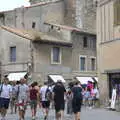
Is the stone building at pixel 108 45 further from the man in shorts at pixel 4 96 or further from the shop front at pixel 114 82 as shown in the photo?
the man in shorts at pixel 4 96

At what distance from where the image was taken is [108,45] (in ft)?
101

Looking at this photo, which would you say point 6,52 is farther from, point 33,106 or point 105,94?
point 33,106

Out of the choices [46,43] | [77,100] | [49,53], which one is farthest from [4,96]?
[49,53]

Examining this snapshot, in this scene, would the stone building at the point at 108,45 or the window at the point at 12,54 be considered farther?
the window at the point at 12,54

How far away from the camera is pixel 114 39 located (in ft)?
97.9

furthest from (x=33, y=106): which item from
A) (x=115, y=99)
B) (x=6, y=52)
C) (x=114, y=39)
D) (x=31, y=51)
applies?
(x=6, y=52)

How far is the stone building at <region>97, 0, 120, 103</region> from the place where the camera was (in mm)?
29469

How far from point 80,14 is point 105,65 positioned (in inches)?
837

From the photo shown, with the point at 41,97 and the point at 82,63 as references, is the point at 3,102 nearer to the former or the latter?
the point at 41,97

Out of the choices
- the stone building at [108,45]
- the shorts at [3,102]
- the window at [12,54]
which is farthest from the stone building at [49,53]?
the shorts at [3,102]

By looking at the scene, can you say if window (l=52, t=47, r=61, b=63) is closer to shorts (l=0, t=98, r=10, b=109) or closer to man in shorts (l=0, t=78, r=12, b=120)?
man in shorts (l=0, t=78, r=12, b=120)

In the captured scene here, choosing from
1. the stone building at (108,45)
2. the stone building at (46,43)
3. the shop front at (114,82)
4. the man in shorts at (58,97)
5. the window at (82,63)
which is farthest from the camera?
the window at (82,63)

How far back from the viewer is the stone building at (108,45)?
96.7 ft

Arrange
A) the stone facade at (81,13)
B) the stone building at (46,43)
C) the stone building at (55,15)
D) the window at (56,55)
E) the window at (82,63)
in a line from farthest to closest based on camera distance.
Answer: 1. the stone facade at (81,13)
2. the stone building at (55,15)
3. the window at (82,63)
4. the window at (56,55)
5. the stone building at (46,43)
